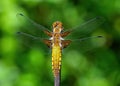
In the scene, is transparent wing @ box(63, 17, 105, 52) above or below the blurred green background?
below

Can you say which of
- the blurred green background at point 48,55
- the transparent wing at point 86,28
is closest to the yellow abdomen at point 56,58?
the transparent wing at point 86,28

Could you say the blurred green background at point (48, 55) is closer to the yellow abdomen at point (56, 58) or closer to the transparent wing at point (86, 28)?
the transparent wing at point (86, 28)

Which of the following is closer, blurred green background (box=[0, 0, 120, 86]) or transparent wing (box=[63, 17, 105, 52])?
A: transparent wing (box=[63, 17, 105, 52])

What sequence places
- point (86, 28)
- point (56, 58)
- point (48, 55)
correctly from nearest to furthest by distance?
point (56, 58) < point (86, 28) < point (48, 55)

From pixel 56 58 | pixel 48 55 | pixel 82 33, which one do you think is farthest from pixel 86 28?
pixel 48 55

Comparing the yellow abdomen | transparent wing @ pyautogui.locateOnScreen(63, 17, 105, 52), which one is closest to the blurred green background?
transparent wing @ pyautogui.locateOnScreen(63, 17, 105, 52)

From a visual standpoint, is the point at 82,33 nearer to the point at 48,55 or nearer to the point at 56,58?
the point at 56,58

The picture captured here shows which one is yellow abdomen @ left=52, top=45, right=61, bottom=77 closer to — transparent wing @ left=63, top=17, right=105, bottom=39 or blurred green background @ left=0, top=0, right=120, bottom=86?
transparent wing @ left=63, top=17, right=105, bottom=39

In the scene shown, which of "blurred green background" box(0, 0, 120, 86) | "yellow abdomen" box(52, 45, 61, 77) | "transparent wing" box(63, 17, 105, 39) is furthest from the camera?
"blurred green background" box(0, 0, 120, 86)

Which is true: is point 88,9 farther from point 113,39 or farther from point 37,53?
point 37,53

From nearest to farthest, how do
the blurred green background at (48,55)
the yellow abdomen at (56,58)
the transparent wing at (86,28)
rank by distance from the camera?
1. the yellow abdomen at (56,58)
2. the transparent wing at (86,28)
3. the blurred green background at (48,55)
